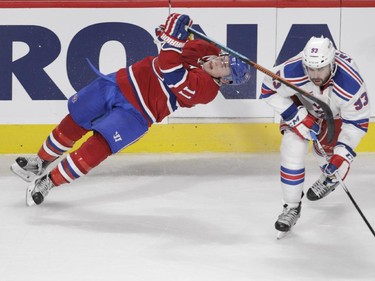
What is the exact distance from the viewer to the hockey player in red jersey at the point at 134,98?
415 centimetres

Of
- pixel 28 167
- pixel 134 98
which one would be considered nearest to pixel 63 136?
pixel 28 167

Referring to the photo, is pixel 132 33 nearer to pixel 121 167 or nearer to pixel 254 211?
pixel 121 167

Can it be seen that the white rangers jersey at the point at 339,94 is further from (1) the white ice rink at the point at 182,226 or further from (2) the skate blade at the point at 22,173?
(2) the skate blade at the point at 22,173

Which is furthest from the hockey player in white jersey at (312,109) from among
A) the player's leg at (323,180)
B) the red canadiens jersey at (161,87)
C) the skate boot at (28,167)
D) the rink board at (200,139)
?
the rink board at (200,139)

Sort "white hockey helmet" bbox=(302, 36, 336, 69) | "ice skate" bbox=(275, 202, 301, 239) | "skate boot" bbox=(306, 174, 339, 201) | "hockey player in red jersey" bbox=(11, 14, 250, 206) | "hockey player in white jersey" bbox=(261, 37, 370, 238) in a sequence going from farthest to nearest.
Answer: "skate boot" bbox=(306, 174, 339, 201)
"hockey player in red jersey" bbox=(11, 14, 250, 206)
"ice skate" bbox=(275, 202, 301, 239)
"hockey player in white jersey" bbox=(261, 37, 370, 238)
"white hockey helmet" bbox=(302, 36, 336, 69)

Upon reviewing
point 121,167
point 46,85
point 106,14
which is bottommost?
point 121,167

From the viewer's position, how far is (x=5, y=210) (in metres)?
4.25

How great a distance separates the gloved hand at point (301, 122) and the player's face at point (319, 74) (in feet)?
0.50

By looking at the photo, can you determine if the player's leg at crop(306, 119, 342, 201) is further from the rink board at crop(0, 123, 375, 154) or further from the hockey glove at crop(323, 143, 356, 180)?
the rink board at crop(0, 123, 375, 154)

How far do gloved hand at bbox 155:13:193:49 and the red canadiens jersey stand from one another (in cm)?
14

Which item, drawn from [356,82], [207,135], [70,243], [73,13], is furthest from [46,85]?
[356,82]

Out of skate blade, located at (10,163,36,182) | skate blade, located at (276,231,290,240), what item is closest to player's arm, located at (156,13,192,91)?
skate blade, located at (276,231,290,240)

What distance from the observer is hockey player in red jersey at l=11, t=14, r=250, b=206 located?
4.15 meters

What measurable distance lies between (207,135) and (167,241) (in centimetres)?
155
